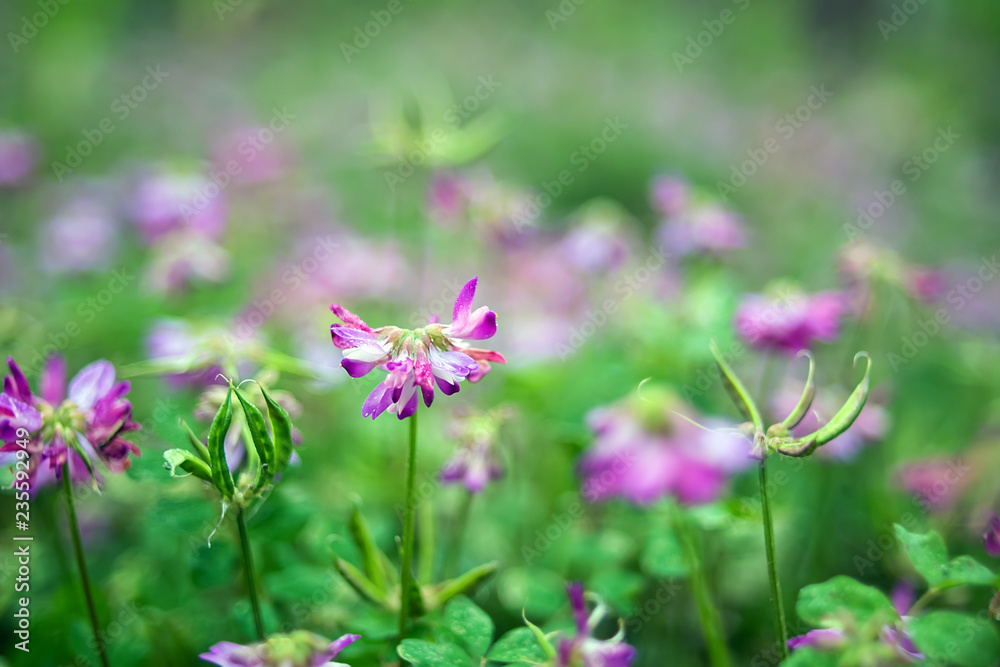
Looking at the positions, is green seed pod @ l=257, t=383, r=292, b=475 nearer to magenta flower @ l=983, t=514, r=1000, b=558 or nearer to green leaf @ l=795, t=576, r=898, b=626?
green leaf @ l=795, t=576, r=898, b=626

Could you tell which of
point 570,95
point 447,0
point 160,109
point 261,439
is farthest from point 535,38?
point 261,439

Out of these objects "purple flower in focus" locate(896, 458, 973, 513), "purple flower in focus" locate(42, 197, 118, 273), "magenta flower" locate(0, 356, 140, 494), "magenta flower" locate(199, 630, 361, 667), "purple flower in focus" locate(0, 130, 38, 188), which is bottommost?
"purple flower in focus" locate(896, 458, 973, 513)

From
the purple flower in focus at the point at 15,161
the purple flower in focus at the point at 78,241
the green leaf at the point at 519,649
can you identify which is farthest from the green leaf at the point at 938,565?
the purple flower in focus at the point at 15,161

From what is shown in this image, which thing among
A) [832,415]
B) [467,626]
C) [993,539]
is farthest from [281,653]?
[832,415]

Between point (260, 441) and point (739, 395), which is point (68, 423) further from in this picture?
point (739, 395)

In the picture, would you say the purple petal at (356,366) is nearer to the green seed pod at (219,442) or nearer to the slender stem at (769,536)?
the green seed pod at (219,442)

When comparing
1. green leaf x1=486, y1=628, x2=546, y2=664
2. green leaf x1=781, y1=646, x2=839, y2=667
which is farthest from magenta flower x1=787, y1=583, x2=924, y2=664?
green leaf x1=486, y1=628, x2=546, y2=664
